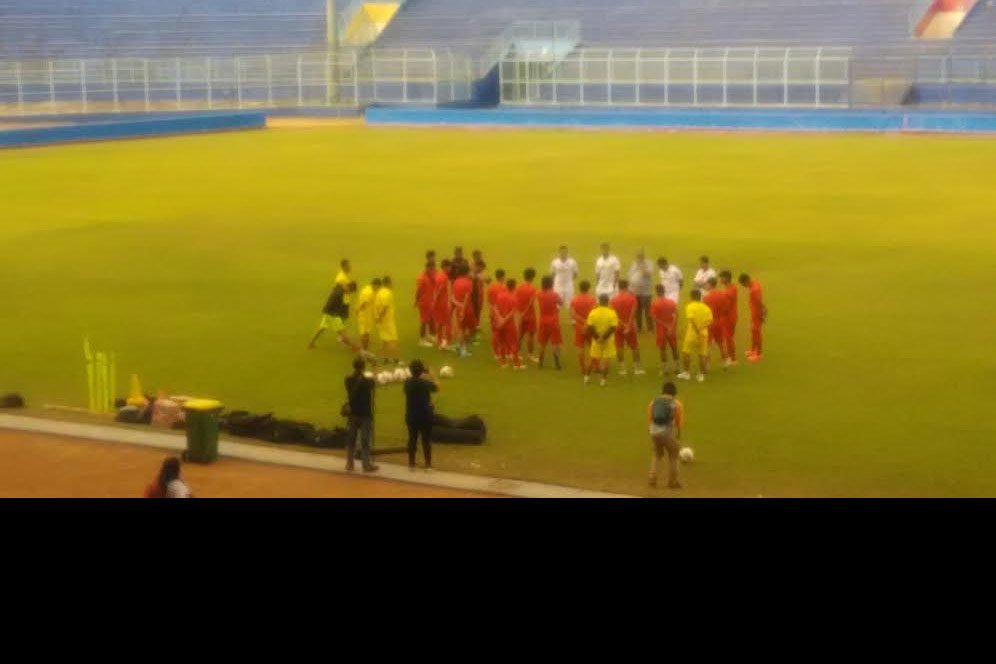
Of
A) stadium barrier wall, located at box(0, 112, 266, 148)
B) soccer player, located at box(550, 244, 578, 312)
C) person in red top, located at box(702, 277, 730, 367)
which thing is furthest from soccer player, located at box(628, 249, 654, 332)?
stadium barrier wall, located at box(0, 112, 266, 148)

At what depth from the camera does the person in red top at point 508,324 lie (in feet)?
Answer: 66.8

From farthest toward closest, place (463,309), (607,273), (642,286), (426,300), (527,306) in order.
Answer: (607,273) → (642,286) → (426,300) → (463,309) → (527,306)

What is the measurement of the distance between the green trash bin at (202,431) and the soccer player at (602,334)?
529cm

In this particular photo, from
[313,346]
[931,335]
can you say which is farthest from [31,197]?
[931,335]

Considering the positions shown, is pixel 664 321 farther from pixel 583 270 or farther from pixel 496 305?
pixel 583 270

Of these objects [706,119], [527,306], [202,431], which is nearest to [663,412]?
[202,431]

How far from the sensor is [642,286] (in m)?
22.0

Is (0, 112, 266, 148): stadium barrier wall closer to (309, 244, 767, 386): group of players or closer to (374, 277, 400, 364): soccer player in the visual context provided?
(309, 244, 767, 386): group of players

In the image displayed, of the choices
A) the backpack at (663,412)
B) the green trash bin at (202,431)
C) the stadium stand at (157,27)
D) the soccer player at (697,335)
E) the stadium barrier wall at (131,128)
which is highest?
the stadium stand at (157,27)

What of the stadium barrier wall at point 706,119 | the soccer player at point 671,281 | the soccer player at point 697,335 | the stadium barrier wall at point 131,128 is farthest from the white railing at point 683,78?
the soccer player at point 697,335

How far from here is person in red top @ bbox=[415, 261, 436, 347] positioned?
71.3ft

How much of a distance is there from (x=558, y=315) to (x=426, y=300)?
80.5 inches

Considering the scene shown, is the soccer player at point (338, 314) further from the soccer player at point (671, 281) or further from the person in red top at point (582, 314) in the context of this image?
the soccer player at point (671, 281)
